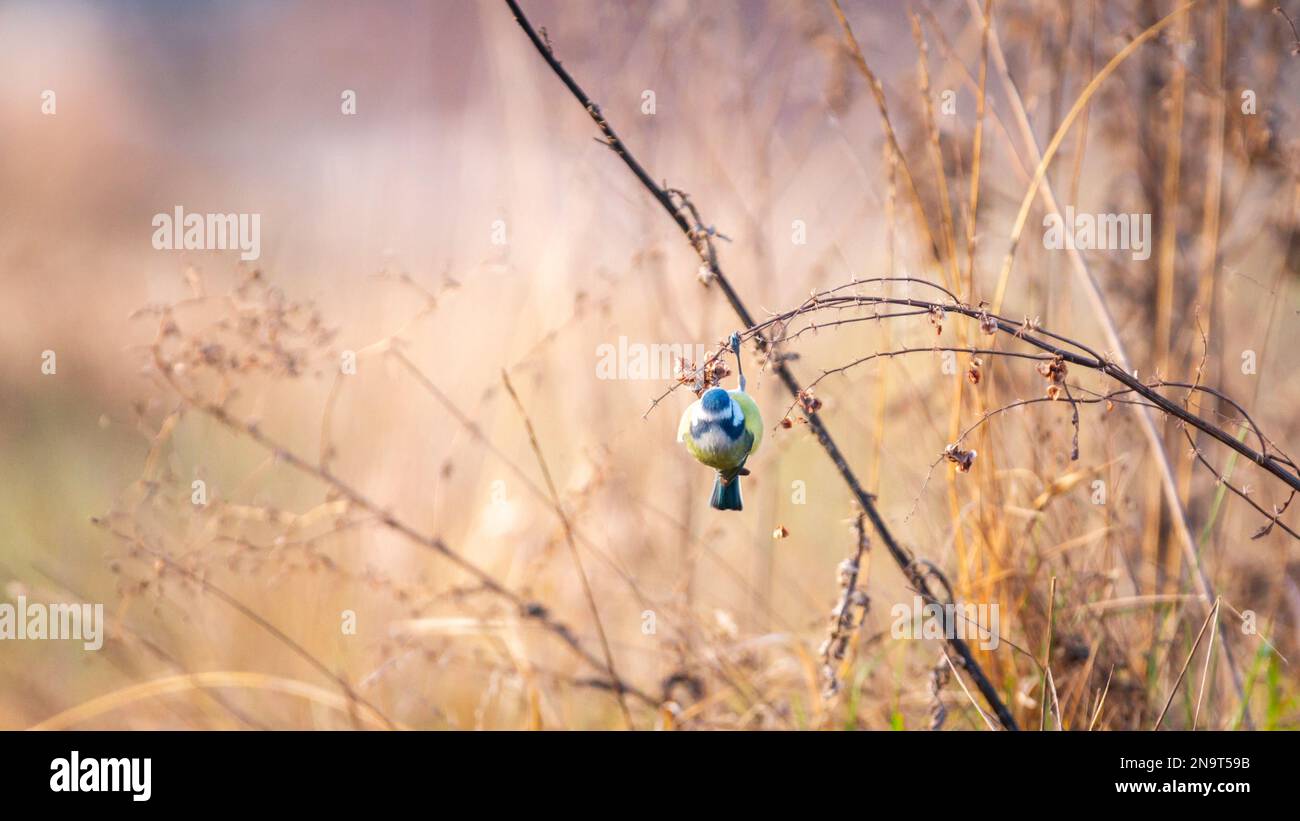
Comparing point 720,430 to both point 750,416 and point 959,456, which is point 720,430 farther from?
point 959,456

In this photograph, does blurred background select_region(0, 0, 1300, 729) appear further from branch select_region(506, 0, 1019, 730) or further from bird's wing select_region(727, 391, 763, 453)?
bird's wing select_region(727, 391, 763, 453)

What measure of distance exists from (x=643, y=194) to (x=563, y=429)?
981 millimetres

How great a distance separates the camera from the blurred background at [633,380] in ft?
5.82

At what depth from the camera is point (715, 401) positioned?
86 cm

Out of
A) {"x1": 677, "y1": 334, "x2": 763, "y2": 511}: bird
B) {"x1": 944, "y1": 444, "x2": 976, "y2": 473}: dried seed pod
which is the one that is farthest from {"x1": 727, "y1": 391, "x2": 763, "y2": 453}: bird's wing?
{"x1": 944, "y1": 444, "x2": 976, "y2": 473}: dried seed pod

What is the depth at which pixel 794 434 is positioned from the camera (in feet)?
7.43

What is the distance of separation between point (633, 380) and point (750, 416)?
216 cm

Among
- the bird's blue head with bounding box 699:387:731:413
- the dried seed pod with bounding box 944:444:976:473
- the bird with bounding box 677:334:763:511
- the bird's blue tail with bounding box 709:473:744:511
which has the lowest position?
the bird's blue tail with bounding box 709:473:744:511

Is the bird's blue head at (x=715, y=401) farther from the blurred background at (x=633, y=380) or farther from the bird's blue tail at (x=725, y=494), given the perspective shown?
the blurred background at (x=633, y=380)

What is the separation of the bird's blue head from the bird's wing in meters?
0.02

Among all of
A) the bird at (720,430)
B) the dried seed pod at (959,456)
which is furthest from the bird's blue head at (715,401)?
the dried seed pod at (959,456)

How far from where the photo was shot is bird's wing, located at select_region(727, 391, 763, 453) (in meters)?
0.88

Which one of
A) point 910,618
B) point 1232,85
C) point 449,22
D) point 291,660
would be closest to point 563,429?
point 291,660
